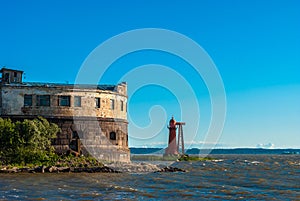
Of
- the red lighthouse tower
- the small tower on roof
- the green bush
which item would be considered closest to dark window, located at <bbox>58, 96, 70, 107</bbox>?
the green bush

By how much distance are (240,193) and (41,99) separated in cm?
2105

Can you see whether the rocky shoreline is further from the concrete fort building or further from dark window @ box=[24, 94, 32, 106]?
dark window @ box=[24, 94, 32, 106]

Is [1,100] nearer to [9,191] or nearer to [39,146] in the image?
[39,146]

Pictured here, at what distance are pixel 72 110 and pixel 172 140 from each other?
32.0 meters

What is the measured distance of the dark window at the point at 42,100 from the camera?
39.0 metres

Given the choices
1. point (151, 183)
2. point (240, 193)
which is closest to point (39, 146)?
point (151, 183)

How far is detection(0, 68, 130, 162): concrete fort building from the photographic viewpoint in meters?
38.6

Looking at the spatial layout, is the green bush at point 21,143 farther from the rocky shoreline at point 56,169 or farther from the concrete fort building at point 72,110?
the concrete fort building at point 72,110

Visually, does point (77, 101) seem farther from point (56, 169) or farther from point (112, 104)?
point (56, 169)

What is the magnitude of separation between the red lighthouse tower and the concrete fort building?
2773 cm

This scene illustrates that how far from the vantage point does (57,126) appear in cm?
3809

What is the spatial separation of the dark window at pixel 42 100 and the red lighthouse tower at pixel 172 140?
33253 mm

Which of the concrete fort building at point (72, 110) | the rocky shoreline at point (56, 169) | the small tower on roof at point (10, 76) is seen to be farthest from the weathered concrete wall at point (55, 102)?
the rocky shoreline at point (56, 169)

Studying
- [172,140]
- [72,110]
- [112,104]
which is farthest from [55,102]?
[172,140]
